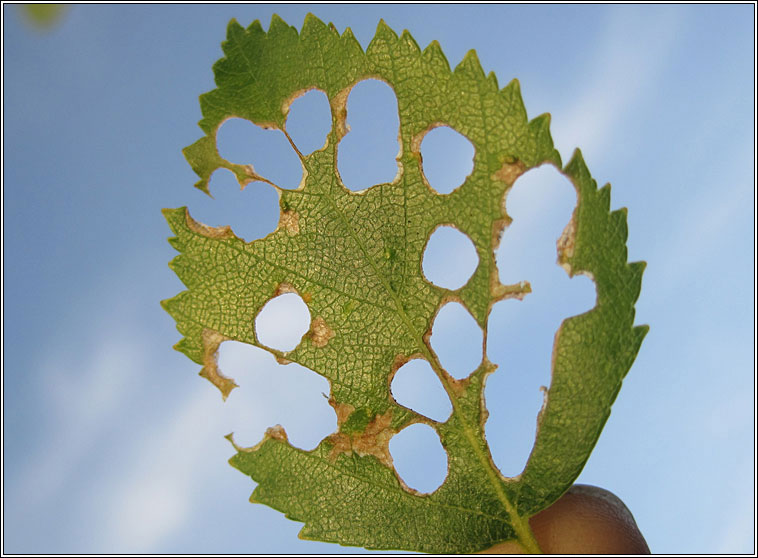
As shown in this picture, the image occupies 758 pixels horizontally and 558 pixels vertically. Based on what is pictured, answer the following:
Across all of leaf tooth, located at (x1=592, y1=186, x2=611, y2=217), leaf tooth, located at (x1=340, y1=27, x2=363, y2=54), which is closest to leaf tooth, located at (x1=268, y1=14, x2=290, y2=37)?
leaf tooth, located at (x1=340, y1=27, x2=363, y2=54)

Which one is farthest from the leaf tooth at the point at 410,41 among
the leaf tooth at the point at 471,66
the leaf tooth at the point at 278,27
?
the leaf tooth at the point at 278,27

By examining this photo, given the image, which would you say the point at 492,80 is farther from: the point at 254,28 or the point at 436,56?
the point at 254,28

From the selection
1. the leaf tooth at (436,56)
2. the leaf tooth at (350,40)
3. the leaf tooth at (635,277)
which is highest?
the leaf tooth at (350,40)

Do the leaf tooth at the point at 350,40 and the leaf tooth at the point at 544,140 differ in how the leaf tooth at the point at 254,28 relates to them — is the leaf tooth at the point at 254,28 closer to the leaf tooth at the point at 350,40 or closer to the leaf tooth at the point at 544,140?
the leaf tooth at the point at 350,40

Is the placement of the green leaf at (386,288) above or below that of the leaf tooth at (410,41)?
below

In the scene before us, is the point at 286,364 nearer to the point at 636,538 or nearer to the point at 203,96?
the point at 203,96

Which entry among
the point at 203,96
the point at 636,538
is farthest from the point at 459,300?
the point at 636,538

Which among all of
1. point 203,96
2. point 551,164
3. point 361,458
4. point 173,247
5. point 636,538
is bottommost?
point 636,538

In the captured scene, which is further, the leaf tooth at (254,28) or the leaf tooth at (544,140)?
the leaf tooth at (254,28)

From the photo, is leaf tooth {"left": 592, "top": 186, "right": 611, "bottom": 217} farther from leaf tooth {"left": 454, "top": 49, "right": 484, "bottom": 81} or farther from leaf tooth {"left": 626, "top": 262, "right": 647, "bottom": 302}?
leaf tooth {"left": 454, "top": 49, "right": 484, "bottom": 81}
